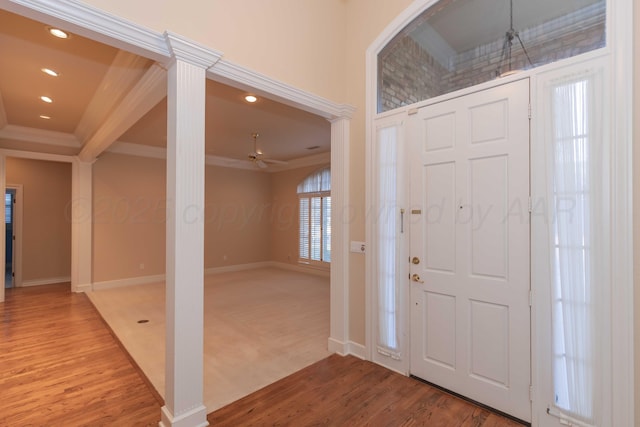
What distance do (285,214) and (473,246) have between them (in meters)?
6.74

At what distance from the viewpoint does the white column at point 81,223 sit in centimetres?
584

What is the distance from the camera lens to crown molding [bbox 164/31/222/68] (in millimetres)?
1960

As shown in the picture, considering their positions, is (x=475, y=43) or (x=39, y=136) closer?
(x=475, y=43)

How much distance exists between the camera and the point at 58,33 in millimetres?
2449

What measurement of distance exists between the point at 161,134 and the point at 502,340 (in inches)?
246

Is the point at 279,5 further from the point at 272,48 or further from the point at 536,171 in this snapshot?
the point at 536,171

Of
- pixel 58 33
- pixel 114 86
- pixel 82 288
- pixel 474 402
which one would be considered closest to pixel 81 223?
pixel 82 288

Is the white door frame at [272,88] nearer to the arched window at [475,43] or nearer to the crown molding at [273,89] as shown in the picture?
the crown molding at [273,89]

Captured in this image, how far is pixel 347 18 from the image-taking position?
3414mm

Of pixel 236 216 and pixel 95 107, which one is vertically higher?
pixel 95 107

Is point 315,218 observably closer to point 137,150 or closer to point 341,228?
point 137,150

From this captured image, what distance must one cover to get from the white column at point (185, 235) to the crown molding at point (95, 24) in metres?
0.12

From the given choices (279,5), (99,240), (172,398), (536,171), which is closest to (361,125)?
(279,5)

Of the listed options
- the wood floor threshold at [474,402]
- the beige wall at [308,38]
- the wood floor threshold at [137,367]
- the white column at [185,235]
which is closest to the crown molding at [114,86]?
the beige wall at [308,38]
